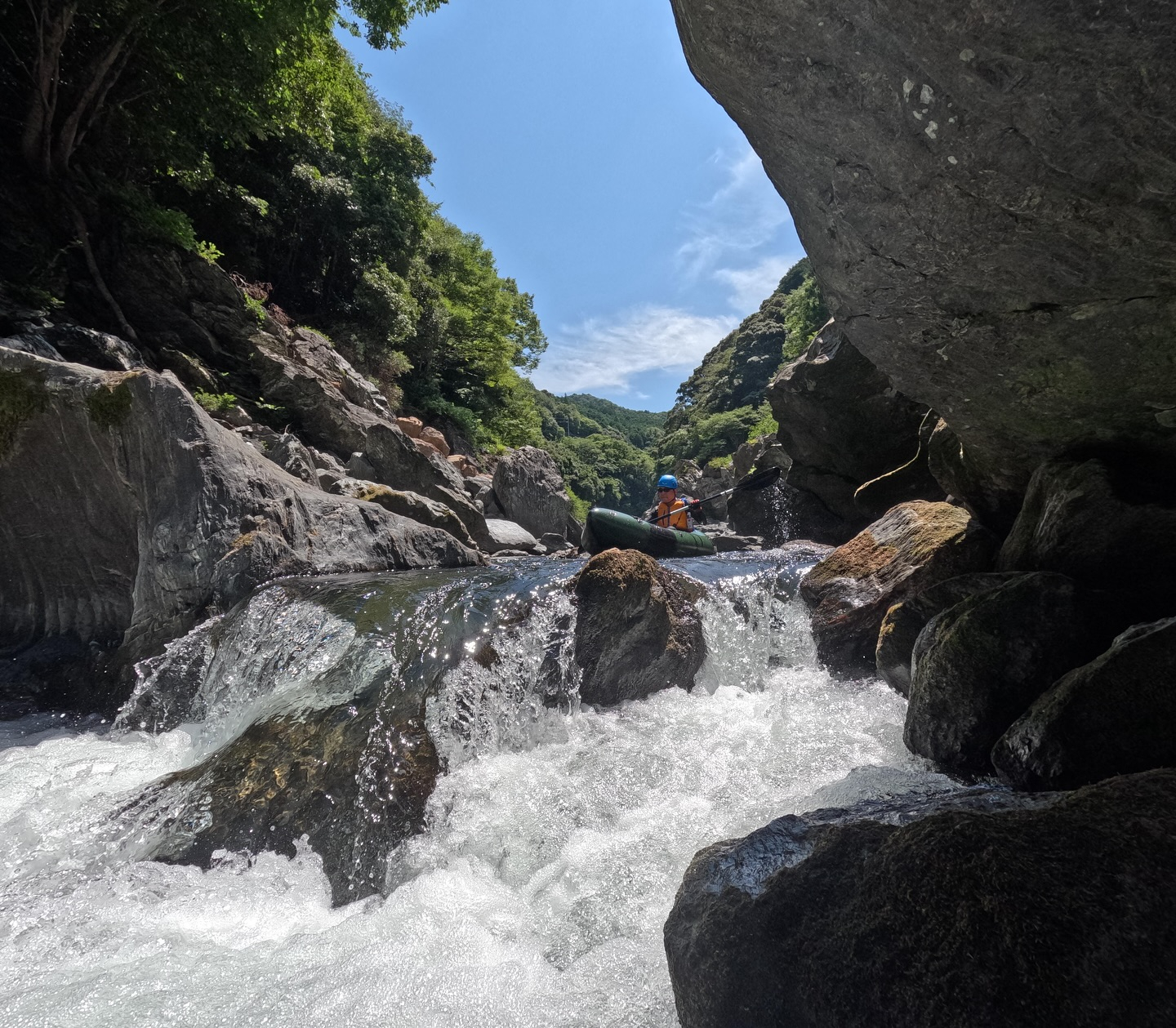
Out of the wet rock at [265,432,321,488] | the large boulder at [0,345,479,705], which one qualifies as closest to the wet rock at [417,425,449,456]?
the wet rock at [265,432,321,488]

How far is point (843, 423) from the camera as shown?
12312 millimetres

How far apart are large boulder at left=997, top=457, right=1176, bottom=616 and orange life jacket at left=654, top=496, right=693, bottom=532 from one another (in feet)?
31.2

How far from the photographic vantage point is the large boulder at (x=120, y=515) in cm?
653

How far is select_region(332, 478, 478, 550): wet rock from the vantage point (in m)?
10.5

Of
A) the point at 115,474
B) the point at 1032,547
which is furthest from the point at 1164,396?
the point at 115,474

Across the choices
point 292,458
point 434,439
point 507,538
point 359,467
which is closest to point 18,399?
point 292,458

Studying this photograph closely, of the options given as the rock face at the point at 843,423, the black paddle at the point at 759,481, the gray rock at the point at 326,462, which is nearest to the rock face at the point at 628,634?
the rock face at the point at 843,423

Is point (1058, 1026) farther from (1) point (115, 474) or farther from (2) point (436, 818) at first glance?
(1) point (115, 474)

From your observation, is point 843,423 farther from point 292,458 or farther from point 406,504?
point 292,458

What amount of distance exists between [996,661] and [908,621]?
5.37 ft

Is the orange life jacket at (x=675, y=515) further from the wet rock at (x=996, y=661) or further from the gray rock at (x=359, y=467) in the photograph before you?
the wet rock at (x=996, y=661)

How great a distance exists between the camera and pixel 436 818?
3.94 meters

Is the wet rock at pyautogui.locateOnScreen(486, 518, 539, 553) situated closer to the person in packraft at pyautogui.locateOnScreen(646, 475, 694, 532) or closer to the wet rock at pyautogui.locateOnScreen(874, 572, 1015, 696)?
the person in packraft at pyautogui.locateOnScreen(646, 475, 694, 532)

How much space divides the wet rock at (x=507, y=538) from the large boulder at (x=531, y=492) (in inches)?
83.3
